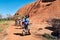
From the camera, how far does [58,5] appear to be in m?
52.2

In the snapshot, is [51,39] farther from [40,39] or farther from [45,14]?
[45,14]

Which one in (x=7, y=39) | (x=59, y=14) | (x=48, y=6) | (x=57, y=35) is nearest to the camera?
(x=7, y=39)

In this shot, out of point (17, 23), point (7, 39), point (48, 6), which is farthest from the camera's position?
point (48, 6)

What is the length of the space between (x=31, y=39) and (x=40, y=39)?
996 millimetres

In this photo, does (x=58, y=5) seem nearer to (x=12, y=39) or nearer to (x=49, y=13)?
(x=49, y=13)

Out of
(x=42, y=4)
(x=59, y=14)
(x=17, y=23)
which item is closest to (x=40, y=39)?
(x=17, y=23)

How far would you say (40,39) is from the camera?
63.5 feet

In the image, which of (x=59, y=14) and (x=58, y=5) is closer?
(x=59, y=14)

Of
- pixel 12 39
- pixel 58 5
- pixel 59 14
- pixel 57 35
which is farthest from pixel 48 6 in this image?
pixel 12 39

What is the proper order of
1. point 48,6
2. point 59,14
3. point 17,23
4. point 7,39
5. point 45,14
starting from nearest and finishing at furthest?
point 7,39 < point 17,23 < point 59,14 < point 45,14 < point 48,6

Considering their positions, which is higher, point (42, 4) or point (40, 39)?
point (42, 4)

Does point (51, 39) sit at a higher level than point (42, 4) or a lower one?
lower

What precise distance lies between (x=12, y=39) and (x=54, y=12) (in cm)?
3201

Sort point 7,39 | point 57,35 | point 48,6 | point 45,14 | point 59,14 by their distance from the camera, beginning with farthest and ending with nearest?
point 48,6 < point 45,14 < point 59,14 < point 57,35 < point 7,39
